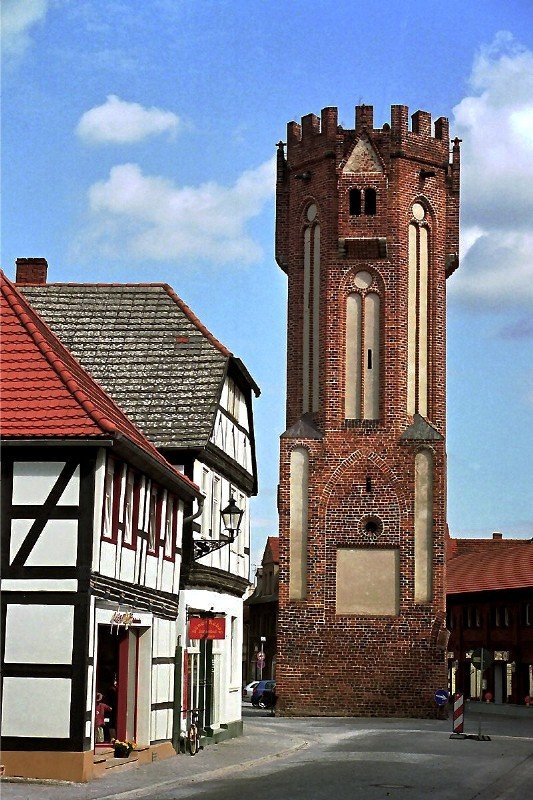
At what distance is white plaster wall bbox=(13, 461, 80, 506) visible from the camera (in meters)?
19.7

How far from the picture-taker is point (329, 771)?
22312 millimetres

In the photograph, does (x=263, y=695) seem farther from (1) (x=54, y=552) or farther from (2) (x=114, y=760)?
(1) (x=54, y=552)

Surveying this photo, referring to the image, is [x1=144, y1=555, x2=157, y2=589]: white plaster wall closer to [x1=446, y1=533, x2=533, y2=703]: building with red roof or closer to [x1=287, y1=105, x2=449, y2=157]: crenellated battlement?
[x1=287, y1=105, x2=449, y2=157]: crenellated battlement

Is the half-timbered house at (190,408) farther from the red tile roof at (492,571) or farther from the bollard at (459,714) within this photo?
the red tile roof at (492,571)

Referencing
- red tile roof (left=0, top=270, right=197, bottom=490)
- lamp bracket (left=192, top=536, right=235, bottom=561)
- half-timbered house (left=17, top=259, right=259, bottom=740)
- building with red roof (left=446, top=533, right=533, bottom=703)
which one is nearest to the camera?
red tile roof (left=0, top=270, right=197, bottom=490)

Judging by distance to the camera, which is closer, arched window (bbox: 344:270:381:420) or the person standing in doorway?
the person standing in doorway

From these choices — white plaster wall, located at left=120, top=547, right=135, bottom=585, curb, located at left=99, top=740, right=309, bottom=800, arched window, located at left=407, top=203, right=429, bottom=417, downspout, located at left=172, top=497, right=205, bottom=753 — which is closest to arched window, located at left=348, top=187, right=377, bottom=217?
arched window, located at left=407, top=203, right=429, bottom=417

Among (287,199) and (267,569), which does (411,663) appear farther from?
(267,569)

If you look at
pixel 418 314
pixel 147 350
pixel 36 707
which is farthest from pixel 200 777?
pixel 418 314

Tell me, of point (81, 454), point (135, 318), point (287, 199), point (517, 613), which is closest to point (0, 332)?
point (81, 454)

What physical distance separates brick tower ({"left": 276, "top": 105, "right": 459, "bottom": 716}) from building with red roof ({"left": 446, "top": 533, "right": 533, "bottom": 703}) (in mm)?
18657

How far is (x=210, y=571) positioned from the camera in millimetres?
28531

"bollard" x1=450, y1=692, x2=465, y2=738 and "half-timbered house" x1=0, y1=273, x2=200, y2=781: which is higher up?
"half-timbered house" x1=0, y1=273, x2=200, y2=781

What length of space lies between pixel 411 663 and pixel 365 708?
2023mm
